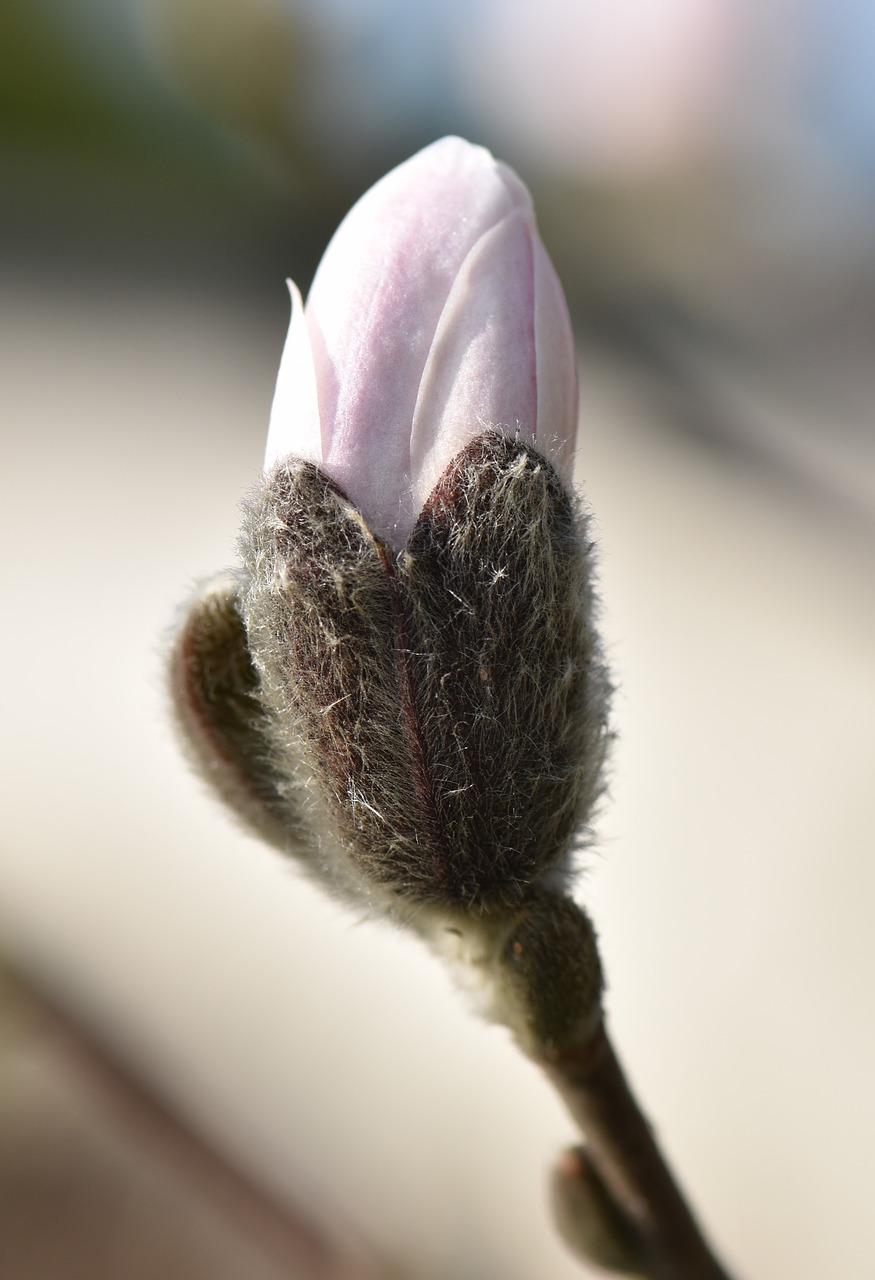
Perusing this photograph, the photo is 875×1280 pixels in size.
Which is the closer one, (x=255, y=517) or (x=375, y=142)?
(x=255, y=517)

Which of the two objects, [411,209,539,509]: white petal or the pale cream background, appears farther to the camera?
the pale cream background

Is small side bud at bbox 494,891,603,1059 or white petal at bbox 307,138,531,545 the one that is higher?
white petal at bbox 307,138,531,545

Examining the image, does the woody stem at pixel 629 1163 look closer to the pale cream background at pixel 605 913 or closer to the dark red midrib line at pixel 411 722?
the dark red midrib line at pixel 411 722

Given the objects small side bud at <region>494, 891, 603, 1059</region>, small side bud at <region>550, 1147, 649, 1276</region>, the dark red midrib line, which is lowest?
small side bud at <region>550, 1147, 649, 1276</region>

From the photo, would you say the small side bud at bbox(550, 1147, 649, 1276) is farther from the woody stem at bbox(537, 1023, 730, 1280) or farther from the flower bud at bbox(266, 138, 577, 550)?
the flower bud at bbox(266, 138, 577, 550)

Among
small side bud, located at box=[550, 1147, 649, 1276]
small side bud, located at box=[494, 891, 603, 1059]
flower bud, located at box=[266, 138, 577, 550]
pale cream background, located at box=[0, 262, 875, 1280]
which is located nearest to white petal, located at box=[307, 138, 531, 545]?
flower bud, located at box=[266, 138, 577, 550]

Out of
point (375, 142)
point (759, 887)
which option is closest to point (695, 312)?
point (375, 142)

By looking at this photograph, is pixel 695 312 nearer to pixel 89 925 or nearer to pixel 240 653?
pixel 89 925
